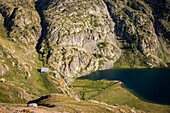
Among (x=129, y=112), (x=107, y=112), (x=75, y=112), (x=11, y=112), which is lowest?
(x=129, y=112)

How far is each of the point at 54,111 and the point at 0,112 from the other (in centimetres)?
3510

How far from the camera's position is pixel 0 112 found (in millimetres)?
78500

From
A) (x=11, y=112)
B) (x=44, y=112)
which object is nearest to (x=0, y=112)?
(x=11, y=112)

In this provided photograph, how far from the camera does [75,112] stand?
119375 mm

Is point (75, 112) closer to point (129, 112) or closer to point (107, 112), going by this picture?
point (107, 112)

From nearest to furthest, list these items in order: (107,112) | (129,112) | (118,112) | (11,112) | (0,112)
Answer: (0,112) → (11,112) → (107,112) → (118,112) → (129,112)

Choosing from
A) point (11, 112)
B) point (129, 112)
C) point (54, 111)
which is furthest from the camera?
point (129, 112)

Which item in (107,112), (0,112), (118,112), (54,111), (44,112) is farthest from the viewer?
(118,112)

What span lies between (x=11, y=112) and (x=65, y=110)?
36.6 meters

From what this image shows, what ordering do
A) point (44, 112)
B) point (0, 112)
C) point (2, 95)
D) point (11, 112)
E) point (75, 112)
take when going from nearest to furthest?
point (0, 112) → point (11, 112) → point (44, 112) → point (75, 112) → point (2, 95)

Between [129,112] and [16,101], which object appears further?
[16,101]

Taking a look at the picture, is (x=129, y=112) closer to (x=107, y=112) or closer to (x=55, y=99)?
(x=107, y=112)

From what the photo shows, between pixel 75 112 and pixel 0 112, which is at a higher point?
pixel 0 112

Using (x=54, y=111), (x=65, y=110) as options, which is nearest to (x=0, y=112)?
(x=54, y=111)
